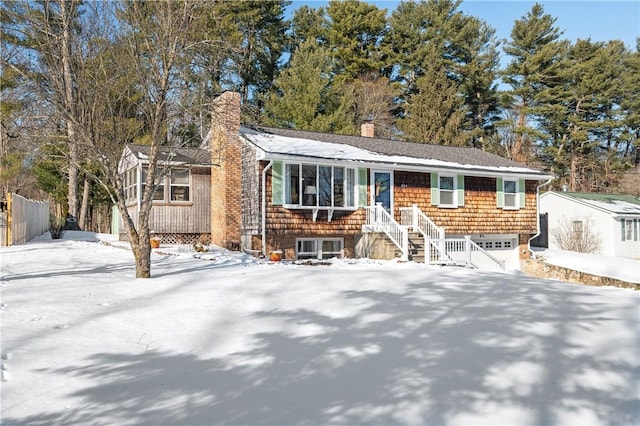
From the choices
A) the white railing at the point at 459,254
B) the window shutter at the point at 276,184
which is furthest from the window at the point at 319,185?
the white railing at the point at 459,254

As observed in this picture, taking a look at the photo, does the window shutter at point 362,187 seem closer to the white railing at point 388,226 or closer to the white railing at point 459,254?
the white railing at point 388,226

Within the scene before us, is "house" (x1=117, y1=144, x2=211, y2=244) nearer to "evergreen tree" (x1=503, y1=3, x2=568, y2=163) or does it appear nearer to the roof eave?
the roof eave

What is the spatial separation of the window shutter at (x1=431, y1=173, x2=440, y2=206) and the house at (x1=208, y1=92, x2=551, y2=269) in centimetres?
4

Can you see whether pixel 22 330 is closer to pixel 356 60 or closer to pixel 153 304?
pixel 153 304

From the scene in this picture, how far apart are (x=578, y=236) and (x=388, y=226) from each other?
14.8m

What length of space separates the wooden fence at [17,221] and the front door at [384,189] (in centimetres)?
1193

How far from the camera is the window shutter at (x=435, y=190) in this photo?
732 inches

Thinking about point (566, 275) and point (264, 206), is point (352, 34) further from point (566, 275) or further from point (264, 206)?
point (264, 206)

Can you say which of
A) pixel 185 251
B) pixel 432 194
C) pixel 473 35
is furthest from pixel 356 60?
pixel 185 251

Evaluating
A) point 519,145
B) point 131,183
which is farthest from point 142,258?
point 519,145

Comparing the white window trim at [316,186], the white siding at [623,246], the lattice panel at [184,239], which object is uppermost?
the white window trim at [316,186]

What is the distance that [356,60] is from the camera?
36062 millimetres

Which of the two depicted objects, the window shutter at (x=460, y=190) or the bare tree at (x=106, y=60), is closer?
the bare tree at (x=106, y=60)

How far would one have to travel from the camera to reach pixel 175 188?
1802 centimetres
